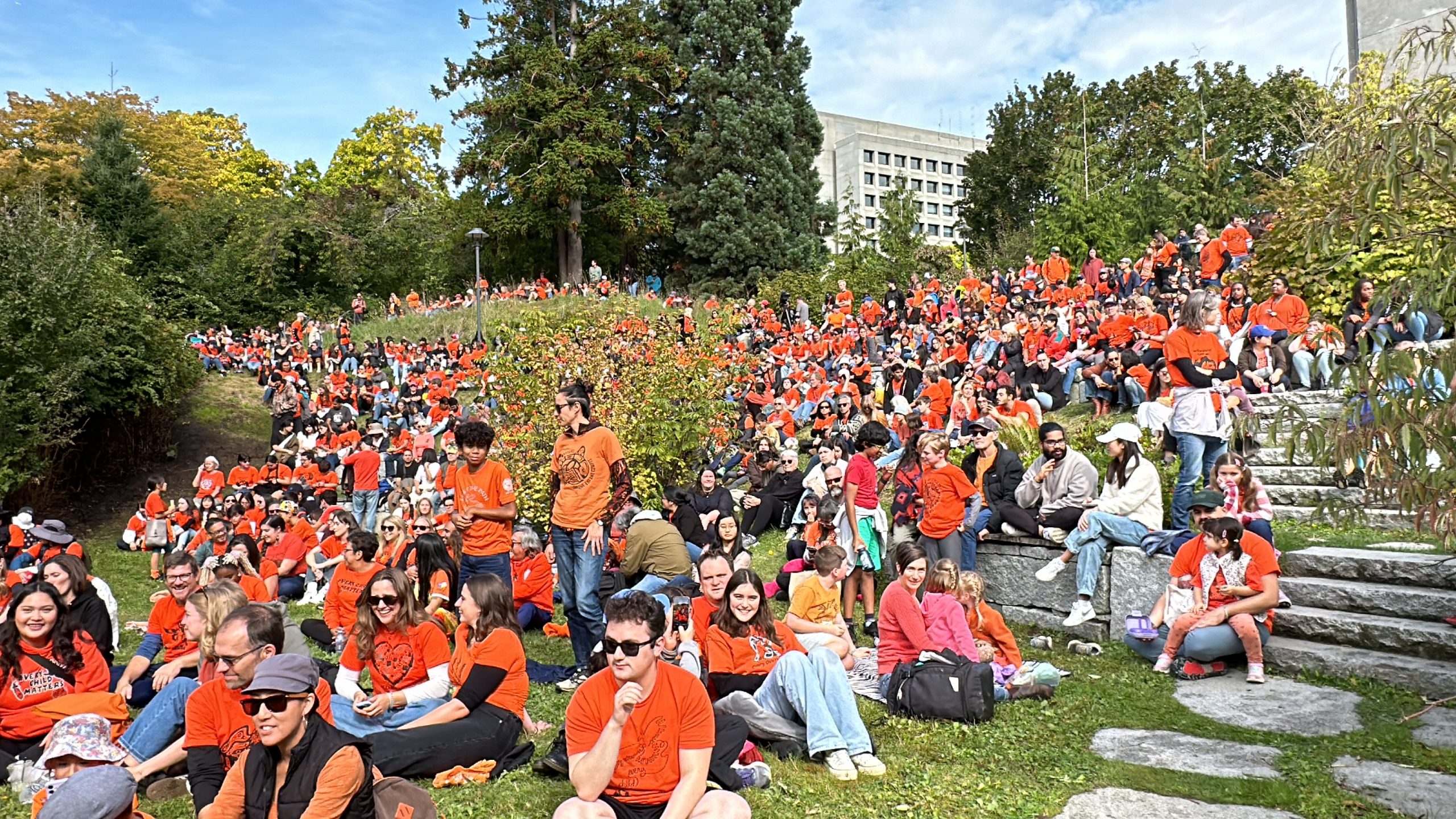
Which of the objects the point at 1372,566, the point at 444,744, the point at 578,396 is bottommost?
the point at 444,744

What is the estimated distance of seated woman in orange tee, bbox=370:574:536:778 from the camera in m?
4.93

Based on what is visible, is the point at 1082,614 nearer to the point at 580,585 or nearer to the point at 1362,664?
the point at 1362,664

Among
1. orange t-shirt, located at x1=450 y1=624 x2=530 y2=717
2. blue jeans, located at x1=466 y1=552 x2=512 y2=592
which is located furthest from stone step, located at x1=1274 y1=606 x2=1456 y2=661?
blue jeans, located at x1=466 y1=552 x2=512 y2=592

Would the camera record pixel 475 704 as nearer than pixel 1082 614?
Yes

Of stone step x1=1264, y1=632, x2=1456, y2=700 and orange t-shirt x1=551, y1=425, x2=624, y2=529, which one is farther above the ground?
orange t-shirt x1=551, y1=425, x2=624, y2=529

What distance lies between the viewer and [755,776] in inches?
188

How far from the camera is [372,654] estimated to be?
5.29 metres

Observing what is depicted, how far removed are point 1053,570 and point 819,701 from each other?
3.50 meters

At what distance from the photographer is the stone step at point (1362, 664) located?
225 inches

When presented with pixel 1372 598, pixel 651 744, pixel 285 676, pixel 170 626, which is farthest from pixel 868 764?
pixel 170 626

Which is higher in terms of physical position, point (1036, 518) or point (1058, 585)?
point (1036, 518)

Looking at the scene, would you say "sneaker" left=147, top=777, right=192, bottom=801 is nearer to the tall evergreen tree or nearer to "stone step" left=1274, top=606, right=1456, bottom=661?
"stone step" left=1274, top=606, right=1456, bottom=661

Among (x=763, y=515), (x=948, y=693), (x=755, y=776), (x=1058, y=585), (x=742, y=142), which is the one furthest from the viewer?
(x=742, y=142)

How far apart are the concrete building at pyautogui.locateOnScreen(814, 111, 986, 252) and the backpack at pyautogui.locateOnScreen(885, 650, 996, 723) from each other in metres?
75.0
